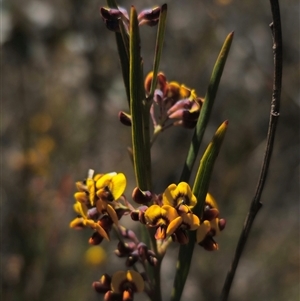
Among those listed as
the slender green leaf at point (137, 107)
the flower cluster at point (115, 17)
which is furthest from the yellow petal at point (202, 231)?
the flower cluster at point (115, 17)

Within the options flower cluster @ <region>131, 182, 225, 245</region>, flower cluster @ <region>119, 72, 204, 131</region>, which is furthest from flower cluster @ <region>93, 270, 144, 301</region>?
flower cluster @ <region>119, 72, 204, 131</region>

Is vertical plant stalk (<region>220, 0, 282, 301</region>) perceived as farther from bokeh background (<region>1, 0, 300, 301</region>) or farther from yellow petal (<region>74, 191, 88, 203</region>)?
bokeh background (<region>1, 0, 300, 301</region>)

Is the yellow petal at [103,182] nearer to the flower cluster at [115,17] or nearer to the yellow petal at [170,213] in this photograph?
the yellow petal at [170,213]

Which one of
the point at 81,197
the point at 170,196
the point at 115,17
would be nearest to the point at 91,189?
the point at 81,197

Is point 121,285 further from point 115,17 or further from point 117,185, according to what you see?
point 115,17

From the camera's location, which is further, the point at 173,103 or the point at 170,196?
the point at 173,103

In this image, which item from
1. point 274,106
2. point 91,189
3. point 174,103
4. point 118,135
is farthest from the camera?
point 118,135
